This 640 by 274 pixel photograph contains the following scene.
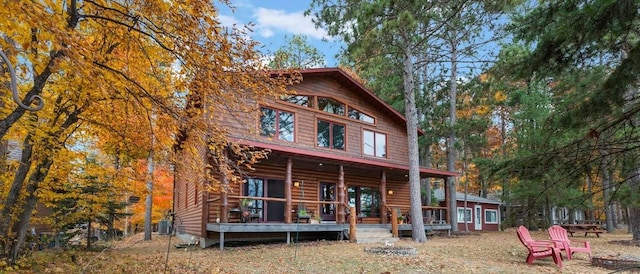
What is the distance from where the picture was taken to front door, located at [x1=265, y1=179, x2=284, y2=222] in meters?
14.2

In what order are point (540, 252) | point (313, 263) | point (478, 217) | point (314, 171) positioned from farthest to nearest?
point (478, 217)
point (314, 171)
point (540, 252)
point (313, 263)

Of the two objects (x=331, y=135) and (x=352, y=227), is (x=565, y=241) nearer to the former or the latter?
(x=352, y=227)

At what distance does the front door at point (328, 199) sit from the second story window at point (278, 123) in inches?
103

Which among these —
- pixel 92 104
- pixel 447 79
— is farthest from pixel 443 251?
pixel 447 79

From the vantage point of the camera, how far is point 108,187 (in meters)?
12.1

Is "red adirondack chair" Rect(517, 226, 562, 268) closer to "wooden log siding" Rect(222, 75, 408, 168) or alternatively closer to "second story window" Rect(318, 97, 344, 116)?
"wooden log siding" Rect(222, 75, 408, 168)

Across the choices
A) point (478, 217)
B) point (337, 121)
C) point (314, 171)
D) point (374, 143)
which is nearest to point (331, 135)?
point (337, 121)

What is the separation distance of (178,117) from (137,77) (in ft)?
6.27

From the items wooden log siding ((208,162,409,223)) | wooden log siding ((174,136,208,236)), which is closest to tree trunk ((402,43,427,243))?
wooden log siding ((208,162,409,223))

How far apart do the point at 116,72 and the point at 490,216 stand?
28.6 m

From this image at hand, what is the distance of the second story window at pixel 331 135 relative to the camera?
632 inches

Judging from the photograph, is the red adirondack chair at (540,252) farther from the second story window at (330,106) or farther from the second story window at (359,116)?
the second story window at (359,116)

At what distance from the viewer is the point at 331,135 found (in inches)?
644

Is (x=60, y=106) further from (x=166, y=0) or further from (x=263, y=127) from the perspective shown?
(x=263, y=127)
